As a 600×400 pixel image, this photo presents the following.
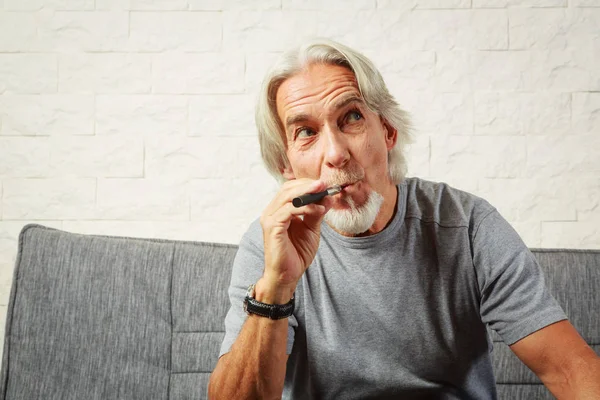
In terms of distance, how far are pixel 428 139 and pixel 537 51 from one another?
18.4 inches

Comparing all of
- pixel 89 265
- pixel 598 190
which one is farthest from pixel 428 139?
pixel 89 265

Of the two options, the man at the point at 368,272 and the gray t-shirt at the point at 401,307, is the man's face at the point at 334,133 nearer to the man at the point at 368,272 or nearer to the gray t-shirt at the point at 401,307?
→ the man at the point at 368,272

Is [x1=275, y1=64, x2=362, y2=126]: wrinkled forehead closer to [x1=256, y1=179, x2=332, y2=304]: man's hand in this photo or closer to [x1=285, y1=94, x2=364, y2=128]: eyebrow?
[x1=285, y1=94, x2=364, y2=128]: eyebrow

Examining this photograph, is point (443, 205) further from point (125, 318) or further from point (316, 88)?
point (125, 318)

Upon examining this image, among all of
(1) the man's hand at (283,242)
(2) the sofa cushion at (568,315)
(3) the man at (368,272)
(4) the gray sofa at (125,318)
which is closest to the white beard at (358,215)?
(3) the man at (368,272)

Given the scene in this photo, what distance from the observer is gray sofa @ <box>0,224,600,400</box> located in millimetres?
1594

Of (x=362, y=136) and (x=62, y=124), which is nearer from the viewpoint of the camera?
(x=362, y=136)

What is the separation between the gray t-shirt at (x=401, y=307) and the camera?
130 cm

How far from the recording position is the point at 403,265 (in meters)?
1.34

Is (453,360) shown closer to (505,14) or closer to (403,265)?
(403,265)

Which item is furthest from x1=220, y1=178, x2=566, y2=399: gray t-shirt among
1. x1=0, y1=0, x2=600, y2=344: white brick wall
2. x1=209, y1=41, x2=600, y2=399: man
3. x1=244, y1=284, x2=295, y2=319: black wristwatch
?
x1=0, y1=0, x2=600, y2=344: white brick wall

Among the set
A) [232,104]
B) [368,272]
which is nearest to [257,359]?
[368,272]

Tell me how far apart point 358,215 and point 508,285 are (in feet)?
1.14

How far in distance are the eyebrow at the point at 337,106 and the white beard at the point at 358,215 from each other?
20 centimetres
